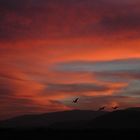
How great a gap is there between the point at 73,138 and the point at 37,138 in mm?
6513

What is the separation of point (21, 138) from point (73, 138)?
9249 mm

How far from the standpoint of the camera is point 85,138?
75.2m

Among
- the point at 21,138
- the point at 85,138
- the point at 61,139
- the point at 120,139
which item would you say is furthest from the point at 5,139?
the point at 120,139

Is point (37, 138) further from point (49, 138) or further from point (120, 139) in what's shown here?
point (120, 139)

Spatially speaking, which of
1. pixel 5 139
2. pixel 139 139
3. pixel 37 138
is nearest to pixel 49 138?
pixel 37 138

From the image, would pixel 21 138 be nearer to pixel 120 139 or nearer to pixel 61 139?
pixel 61 139

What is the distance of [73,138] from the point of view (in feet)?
245

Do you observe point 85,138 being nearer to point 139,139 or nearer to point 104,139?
point 104,139

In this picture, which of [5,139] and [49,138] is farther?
[49,138]

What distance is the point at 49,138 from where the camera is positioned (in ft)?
A: 243

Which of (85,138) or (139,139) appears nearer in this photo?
(139,139)

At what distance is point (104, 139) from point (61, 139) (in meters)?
7.49

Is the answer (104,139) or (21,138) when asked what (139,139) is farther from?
(21,138)

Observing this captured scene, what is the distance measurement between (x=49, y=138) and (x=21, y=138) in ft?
16.3
